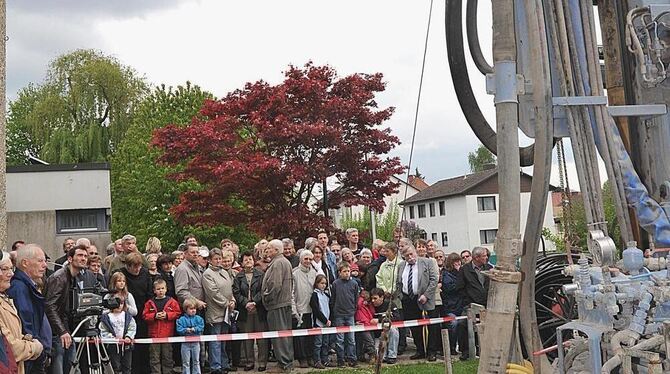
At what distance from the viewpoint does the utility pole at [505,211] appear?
3.59 m

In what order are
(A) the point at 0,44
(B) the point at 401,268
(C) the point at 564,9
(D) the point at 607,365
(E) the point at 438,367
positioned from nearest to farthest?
(D) the point at 607,365, (C) the point at 564,9, (E) the point at 438,367, (B) the point at 401,268, (A) the point at 0,44

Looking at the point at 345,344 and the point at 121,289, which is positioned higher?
the point at 121,289

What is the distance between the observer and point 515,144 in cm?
369

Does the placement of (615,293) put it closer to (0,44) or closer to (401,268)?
(401,268)

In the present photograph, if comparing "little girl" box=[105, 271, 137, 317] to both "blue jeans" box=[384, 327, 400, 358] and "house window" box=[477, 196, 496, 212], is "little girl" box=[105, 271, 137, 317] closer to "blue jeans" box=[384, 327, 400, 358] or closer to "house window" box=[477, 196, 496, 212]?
"blue jeans" box=[384, 327, 400, 358]

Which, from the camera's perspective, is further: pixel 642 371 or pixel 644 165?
pixel 644 165

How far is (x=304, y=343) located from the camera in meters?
→ 9.93

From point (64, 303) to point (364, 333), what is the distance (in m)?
4.24

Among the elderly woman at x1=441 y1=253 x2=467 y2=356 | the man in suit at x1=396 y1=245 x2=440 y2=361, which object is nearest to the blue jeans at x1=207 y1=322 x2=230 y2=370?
the man in suit at x1=396 y1=245 x2=440 y2=361

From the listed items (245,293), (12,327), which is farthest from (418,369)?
(12,327)

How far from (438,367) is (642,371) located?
5.92m

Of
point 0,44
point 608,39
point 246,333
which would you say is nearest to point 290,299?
point 246,333

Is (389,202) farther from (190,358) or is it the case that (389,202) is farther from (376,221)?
(190,358)

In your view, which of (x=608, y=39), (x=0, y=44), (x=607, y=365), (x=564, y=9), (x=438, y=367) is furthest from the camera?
(x=0, y=44)
